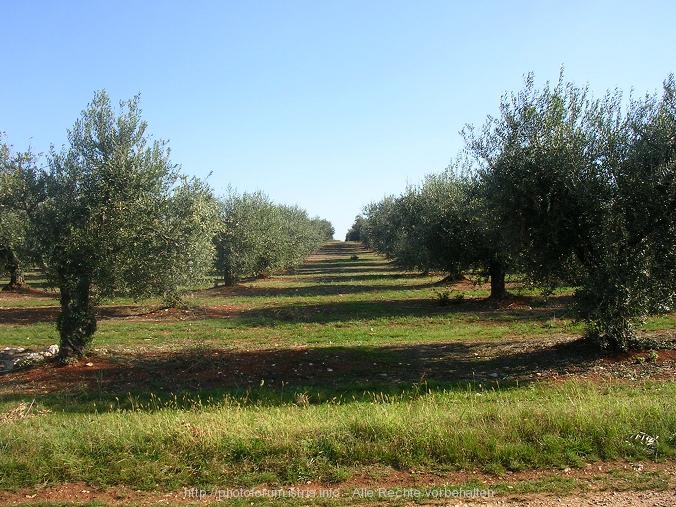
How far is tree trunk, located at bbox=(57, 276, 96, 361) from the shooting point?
47.6ft

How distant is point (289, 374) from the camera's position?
13133 mm

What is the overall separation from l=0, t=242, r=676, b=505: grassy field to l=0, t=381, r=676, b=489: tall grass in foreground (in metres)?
0.02

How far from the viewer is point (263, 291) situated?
4025 centimetres

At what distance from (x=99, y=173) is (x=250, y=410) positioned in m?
8.73

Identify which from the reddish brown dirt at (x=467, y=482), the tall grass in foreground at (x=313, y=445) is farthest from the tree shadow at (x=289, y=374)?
the reddish brown dirt at (x=467, y=482)

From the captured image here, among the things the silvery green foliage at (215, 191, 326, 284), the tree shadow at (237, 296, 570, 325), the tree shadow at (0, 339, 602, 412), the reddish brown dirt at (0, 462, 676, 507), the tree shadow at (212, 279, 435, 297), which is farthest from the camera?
the silvery green foliage at (215, 191, 326, 284)

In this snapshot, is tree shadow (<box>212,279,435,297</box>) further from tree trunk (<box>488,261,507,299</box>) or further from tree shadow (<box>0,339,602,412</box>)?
tree shadow (<box>0,339,602,412</box>)

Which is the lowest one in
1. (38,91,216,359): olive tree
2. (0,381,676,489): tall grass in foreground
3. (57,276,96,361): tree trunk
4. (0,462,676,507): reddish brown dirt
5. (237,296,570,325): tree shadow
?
(237,296,570,325): tree shadow

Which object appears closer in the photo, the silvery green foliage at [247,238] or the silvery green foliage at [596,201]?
the silvery green foliage at [596,201]

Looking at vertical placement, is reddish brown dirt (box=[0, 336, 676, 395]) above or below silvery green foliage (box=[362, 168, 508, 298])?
below

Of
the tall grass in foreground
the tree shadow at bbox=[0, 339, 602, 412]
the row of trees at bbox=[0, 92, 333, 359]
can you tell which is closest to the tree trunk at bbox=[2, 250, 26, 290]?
the row of trees at bbox=[0, 92, 333, 359]

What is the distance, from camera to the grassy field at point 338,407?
6375 mm

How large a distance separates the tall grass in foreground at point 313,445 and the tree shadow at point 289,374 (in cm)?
281

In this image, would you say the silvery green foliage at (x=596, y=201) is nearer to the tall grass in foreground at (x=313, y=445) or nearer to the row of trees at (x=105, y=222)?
the tall grass in foreground at (x=313, y=445)
